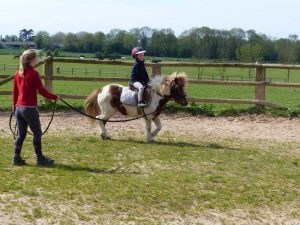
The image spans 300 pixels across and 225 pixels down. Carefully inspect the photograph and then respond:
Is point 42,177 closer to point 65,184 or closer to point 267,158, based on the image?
point 65,184

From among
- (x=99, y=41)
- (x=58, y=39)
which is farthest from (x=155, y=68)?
(x=58, y=39)

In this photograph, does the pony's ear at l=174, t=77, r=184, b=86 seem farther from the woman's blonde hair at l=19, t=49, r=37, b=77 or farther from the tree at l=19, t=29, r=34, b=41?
the tree at l=19, t=29, r=34, b=41

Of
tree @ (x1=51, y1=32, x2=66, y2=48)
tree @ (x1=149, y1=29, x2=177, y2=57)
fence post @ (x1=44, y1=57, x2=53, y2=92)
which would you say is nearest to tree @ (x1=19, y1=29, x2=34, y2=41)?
tree @ (x1=51, y1=32, x2=66, y2=48)

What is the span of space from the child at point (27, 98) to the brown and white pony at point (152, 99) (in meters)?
2.63

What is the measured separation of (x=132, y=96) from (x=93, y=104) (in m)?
0.88

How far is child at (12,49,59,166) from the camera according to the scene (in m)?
6.82

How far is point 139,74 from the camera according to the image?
9.46 meters

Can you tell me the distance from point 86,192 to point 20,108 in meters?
1.87

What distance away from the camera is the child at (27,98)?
6824mm

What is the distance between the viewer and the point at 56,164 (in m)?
7.24

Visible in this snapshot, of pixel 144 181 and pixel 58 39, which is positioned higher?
pixel 58 39

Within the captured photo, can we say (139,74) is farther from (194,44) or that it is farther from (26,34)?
(26,34)

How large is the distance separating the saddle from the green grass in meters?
0.89

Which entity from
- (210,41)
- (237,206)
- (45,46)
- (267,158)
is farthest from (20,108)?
(45,46)
